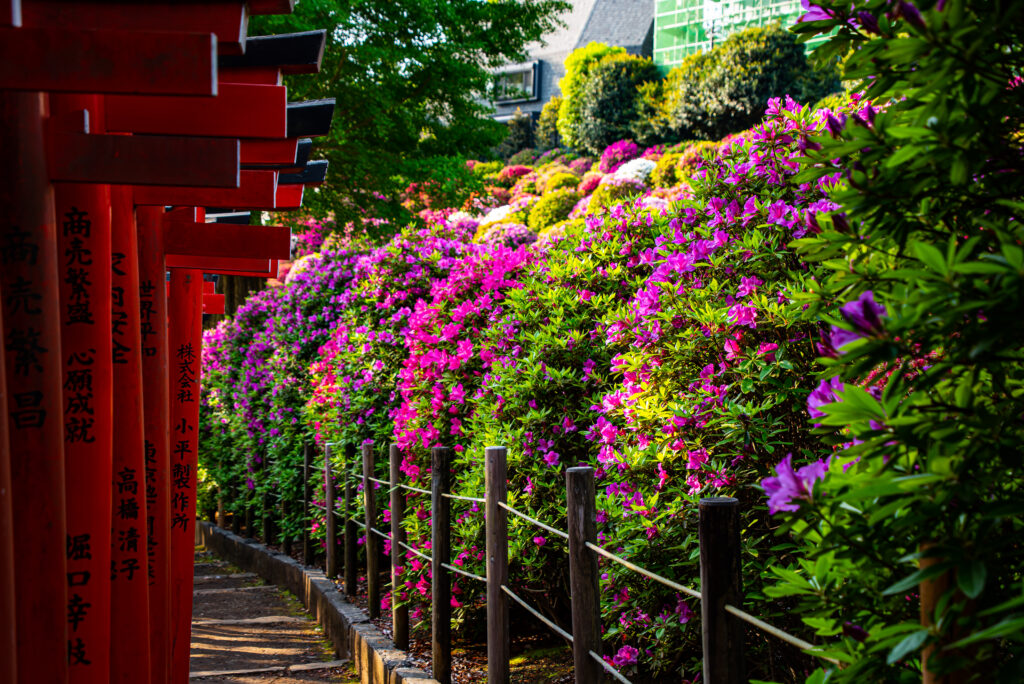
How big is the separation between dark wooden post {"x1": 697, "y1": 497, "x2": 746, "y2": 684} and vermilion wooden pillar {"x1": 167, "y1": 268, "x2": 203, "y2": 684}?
2.80 metres

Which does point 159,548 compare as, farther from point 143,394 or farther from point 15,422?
point 15,422

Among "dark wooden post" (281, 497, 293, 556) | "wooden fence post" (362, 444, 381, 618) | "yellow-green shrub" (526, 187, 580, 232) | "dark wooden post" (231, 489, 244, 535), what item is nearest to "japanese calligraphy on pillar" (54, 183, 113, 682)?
"wooden fence post" (362, 444, 381, 618)

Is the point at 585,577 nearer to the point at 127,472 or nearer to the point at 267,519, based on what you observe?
the point at 127,472

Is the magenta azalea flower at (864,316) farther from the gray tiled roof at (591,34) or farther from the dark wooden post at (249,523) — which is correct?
the gray tiled roof at (591,34)

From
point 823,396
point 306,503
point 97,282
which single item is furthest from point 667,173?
point 823,396

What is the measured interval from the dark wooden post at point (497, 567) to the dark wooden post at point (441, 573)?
0.60 meters

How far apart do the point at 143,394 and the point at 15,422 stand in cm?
105

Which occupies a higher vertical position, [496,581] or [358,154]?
[358,154]

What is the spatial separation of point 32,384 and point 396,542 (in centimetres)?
352

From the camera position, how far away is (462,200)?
14.1 meters

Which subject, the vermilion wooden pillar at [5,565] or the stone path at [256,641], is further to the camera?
the stone path at [256,641]

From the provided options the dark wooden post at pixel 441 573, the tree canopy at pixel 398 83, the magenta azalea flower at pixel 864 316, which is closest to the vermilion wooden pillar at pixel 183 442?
the dark wooden post at pixel 441 573

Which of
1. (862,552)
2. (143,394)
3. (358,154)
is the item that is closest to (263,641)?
(143,394)

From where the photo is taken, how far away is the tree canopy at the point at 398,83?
12.2 meters
